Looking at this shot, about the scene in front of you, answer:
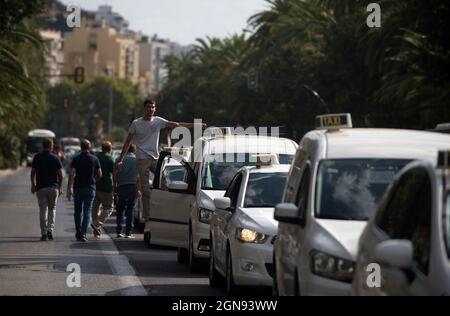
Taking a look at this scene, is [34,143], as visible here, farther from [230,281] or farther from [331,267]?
[331,267]

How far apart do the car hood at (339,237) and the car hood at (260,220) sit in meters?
3.58

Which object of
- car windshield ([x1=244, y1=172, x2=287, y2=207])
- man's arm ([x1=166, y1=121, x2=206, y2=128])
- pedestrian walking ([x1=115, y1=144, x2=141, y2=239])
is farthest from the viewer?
pedestrian walking ([x1=115, y1=144, x2=141, y2=239])

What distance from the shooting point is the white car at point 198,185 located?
18.6 meters

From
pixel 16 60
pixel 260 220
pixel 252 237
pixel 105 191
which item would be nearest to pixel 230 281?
pixel 252 237

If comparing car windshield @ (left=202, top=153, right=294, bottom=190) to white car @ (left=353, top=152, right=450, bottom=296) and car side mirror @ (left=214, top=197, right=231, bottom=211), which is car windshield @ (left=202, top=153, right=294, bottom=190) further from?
white car @ (left=353, top=152, right=450, bottom=296)

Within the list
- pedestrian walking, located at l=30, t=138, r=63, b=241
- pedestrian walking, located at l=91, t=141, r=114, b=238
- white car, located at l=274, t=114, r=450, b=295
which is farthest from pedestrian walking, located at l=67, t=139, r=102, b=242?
white car, located at l=274, t=114, r=450, b=295

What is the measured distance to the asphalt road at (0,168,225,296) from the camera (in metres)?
14.8

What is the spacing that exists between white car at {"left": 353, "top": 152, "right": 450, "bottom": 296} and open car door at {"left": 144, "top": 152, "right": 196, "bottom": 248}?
32.5 feet

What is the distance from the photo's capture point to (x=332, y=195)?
36.1ft

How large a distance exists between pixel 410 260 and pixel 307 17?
69792 millimetres

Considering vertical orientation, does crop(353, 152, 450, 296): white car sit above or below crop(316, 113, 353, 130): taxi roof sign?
below

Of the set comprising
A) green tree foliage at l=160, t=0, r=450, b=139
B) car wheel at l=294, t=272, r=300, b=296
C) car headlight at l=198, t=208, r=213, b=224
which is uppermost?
green tree foliage at l=160, t=0, r=450, b=139

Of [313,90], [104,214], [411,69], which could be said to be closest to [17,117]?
[313,90]

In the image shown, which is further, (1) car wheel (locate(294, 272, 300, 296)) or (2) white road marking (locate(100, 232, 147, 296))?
(2) white road marking (locate(100, 232, 147, 296))
